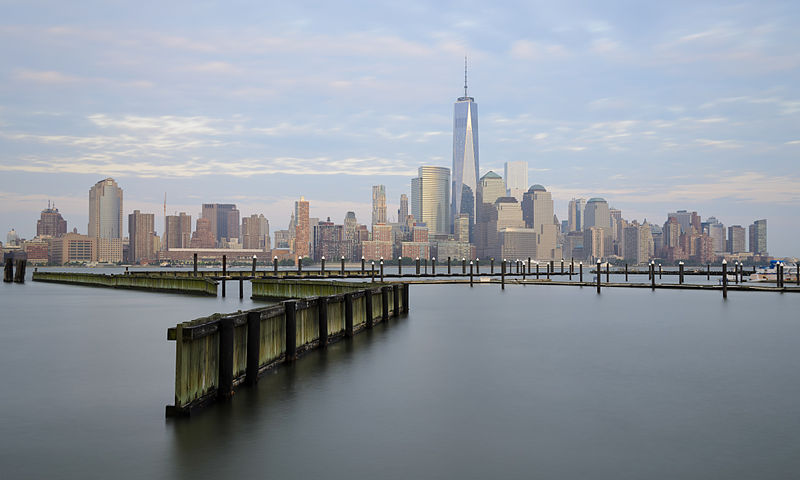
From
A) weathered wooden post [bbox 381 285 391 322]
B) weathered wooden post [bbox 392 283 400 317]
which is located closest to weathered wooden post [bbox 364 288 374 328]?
weathered wooden post [bbox 381 285 391 322]

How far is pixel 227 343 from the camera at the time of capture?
51.4 feet

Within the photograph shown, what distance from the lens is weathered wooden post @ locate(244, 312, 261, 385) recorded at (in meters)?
17.5

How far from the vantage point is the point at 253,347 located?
1781 cm

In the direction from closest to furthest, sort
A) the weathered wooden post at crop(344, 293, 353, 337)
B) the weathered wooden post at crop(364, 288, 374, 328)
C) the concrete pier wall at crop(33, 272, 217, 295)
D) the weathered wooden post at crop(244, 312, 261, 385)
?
the weathered wooden post at crop(244, 312, 261, 385)
the weathered wooden post at crop(344, 293, 353, 337)
the weathered wooden post at crop(364, 288, 374, 328)
the concrete pier wall at crop(33, 272, 217, 295)

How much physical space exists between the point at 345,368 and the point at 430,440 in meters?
9.24

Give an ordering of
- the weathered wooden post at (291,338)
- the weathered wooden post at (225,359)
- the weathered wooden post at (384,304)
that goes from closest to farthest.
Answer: the weathered wooden post at (225,359) < the weathered wooden post at (291,338) < the weathered wooden post at (384,304)

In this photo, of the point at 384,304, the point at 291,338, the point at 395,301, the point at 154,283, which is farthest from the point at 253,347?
the point at 154,283

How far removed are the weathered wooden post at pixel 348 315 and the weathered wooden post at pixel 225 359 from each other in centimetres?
1372

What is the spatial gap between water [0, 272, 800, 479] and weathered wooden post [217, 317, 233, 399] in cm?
40

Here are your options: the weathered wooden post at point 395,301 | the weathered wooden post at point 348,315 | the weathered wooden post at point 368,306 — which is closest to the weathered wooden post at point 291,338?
the weathered wooden post at point 348,315

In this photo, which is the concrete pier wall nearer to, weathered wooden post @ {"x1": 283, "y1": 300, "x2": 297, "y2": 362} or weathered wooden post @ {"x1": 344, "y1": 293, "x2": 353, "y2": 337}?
weathered wooden post @ {"x1": 344, "y1": 293, "x2": 353, "y2": 337}

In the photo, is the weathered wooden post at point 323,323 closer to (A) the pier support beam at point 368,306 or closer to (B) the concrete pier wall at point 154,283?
(A) the pier support beam at point 368,306

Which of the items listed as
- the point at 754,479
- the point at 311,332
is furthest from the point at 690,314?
the point at 754,479

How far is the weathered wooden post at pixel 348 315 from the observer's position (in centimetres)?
2983
